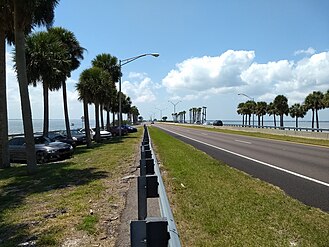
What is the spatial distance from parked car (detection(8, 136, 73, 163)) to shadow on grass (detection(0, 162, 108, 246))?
4.51m

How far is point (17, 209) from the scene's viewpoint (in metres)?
7.97

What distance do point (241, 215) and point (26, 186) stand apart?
7.67m

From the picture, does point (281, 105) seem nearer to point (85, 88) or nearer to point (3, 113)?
point (85, 88)

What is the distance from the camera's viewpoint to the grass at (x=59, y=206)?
Answer: 19.3 ft

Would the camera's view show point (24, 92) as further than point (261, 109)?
No

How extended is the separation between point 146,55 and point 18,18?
72.1 ft

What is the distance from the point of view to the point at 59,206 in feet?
26.0

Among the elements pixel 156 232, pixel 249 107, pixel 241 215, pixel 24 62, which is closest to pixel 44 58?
pixel 24 62

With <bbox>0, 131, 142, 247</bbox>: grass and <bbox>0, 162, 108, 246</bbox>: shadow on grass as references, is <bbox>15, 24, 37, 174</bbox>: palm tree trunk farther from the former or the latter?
<bbox>0, 131, 142, 247</bbox>: grass

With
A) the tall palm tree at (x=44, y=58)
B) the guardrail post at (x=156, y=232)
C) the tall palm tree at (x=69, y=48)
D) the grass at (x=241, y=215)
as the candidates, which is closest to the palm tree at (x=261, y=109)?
the tall palm tree at (x=69, y=48)

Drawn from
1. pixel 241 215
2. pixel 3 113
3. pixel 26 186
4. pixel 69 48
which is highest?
pixel 69 48

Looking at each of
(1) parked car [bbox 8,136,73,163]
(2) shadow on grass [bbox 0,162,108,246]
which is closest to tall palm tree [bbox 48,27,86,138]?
(1) parked car [bbox 8,136,73,163]

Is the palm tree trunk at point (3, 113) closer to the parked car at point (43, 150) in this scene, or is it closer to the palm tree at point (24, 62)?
the parked car at point (43, 150)

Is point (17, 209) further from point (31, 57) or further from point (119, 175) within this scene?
point (31, 57)
